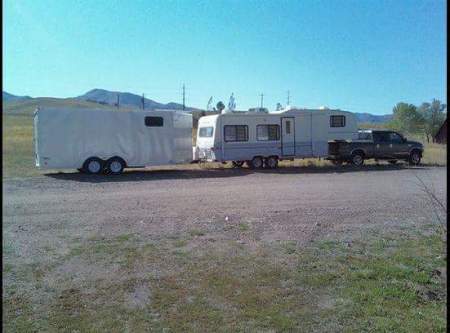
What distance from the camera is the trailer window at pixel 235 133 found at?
66.5 feet

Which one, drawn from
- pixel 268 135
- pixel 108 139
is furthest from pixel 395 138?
pixel 108 139

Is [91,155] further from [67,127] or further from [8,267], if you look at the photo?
[8,267]

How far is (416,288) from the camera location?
4934 mm

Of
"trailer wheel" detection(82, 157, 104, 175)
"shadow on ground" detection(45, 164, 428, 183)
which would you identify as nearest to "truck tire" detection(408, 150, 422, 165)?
"shadow on ground" detection(45, 164, 428, 183)

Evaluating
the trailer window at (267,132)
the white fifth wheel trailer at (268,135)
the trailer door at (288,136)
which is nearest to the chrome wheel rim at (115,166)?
the white fifth wheel trailer at (268,135)

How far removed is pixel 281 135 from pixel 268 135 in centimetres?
63

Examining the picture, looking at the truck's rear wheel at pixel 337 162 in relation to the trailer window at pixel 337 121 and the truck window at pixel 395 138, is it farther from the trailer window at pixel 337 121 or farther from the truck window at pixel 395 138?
the truck window at pixel 395 138

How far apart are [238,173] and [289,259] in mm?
12687

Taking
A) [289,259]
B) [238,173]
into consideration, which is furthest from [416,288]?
[238,173]

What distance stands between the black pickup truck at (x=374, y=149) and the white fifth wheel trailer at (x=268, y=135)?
0.49m

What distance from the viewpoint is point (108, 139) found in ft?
58.6

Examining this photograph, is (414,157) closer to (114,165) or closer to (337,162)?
(337,162)

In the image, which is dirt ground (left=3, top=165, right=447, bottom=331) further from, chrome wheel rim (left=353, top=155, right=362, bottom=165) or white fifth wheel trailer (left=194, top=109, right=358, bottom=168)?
chrome wheel rim (left=353, top=155, right=362, bottom=165)

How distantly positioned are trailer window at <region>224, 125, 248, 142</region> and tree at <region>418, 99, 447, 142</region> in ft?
62.6
